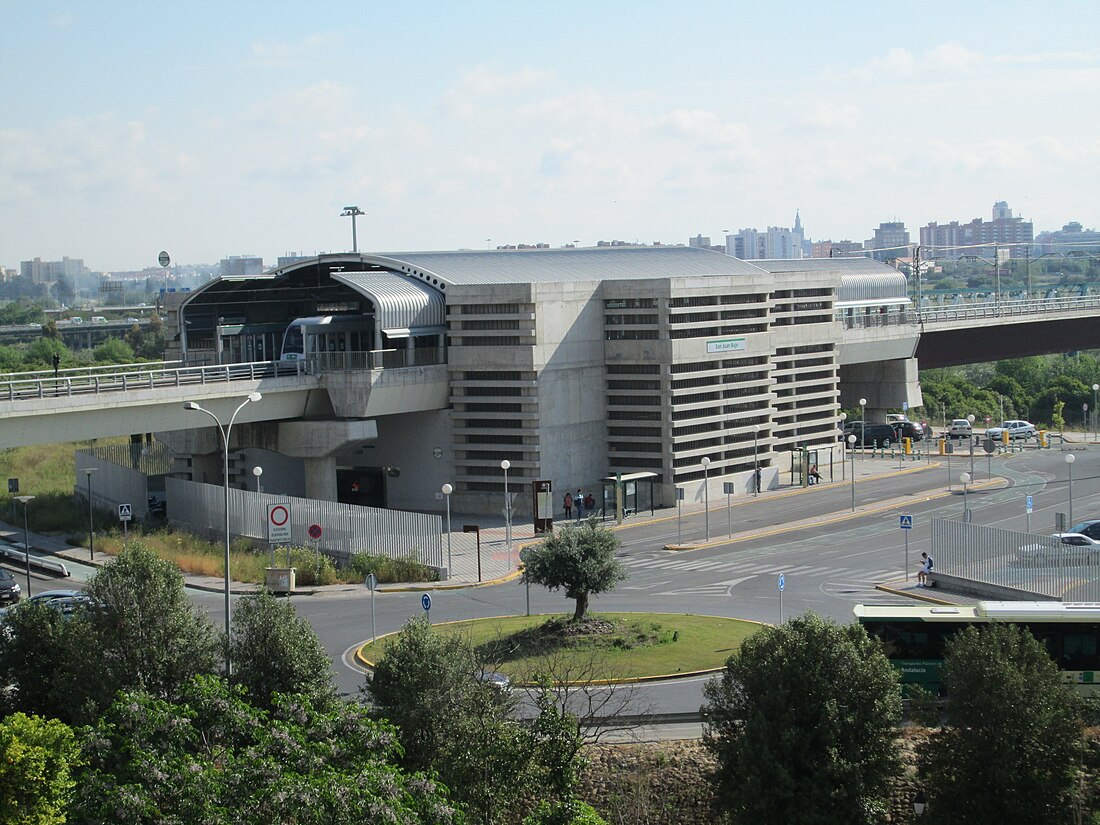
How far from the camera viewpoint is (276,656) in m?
28.7

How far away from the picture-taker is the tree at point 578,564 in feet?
125

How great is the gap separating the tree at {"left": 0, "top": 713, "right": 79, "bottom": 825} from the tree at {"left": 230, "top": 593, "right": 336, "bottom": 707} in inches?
189

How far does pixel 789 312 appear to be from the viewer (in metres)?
72.6

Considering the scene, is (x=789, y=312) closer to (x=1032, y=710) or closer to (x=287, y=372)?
(x=287, y=372)

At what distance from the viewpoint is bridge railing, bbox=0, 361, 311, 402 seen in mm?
52344

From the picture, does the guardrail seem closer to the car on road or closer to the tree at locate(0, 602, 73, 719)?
the tree at locate(0, 602, 73, 719)

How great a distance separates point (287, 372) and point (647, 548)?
18166 mm

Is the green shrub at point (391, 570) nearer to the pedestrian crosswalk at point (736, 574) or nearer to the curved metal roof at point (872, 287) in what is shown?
the pedestrian crosswalk at point (736, 574)

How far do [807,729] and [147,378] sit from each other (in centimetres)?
3895

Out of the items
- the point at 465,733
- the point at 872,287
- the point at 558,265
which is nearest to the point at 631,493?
the point at 558,265

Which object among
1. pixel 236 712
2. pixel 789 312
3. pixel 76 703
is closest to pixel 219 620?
pixel 76 703

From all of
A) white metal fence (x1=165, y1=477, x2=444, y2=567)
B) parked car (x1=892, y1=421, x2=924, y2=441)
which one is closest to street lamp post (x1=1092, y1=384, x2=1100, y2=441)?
parked car (x1=892, y1=421, x2=924, y2=441)

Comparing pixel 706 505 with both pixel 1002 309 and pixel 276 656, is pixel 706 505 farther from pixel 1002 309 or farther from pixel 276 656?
pixel 1002 309

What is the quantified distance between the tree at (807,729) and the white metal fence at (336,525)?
2370 cm
